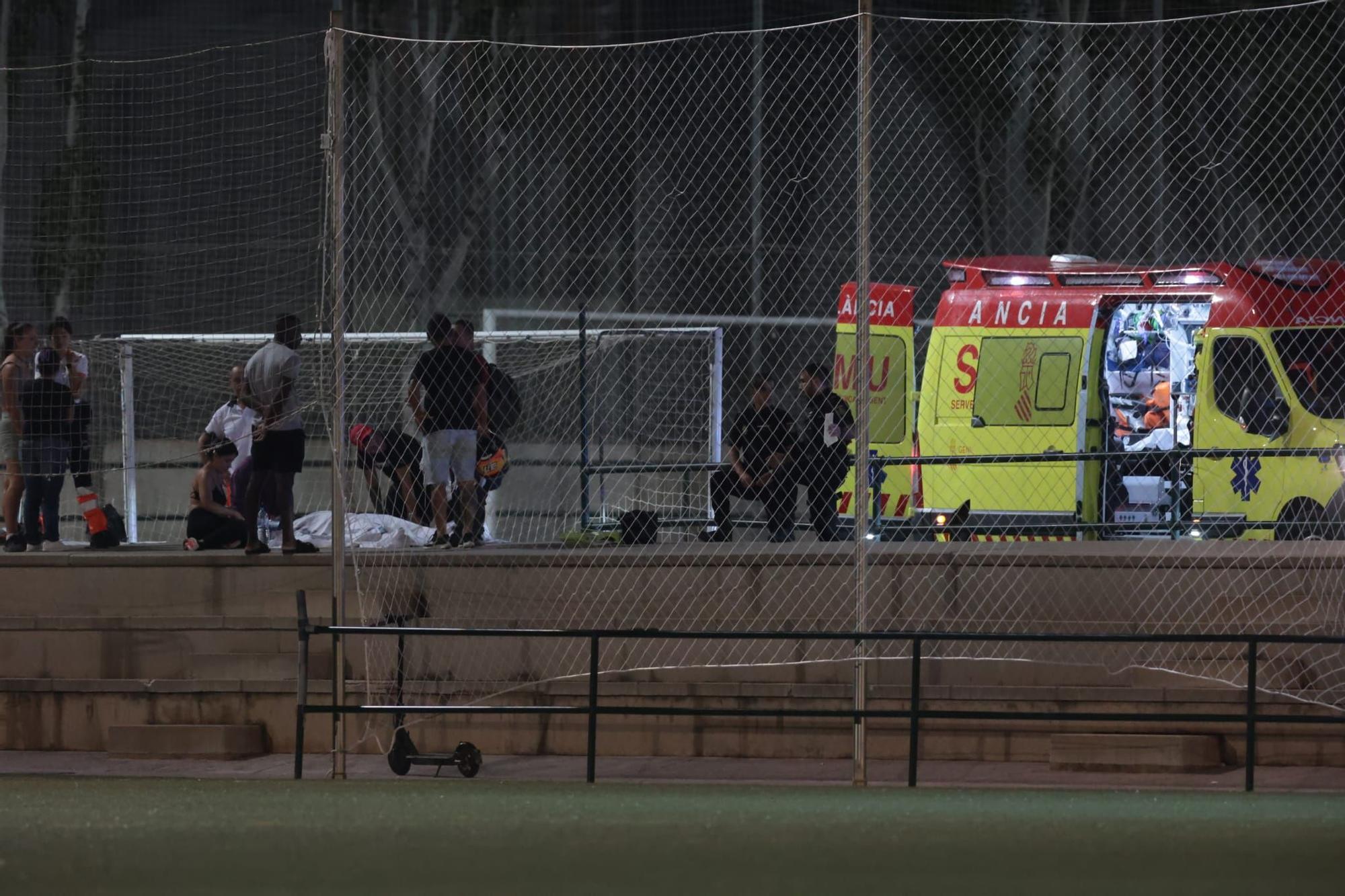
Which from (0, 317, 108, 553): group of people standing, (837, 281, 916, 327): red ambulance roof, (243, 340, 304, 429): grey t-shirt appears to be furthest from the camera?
(837, 281, 916, 327): red ambulance roof

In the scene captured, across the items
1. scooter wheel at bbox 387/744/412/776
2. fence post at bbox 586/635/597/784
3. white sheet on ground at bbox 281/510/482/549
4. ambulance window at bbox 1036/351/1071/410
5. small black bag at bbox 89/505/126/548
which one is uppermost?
ambulance window at bbox 1036/351/1071/410

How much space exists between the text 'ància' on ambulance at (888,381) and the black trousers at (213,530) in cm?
464

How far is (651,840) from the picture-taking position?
25.8ft

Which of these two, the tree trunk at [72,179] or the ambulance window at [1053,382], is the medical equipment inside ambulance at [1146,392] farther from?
the tree trunk at [72,179]

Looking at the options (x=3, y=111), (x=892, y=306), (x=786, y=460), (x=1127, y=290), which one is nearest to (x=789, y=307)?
(x=892, y=306)

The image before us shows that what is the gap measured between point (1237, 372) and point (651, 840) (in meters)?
8.09

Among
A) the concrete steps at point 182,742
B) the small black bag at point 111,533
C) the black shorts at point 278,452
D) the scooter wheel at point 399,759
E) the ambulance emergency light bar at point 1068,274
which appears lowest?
the concrete steps at point 182,742

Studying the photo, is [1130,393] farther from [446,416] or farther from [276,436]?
[276,436]

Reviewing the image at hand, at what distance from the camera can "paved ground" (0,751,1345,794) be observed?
9688 mm

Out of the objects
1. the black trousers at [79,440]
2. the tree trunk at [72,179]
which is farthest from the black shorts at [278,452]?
the tree trunk at [72,179]

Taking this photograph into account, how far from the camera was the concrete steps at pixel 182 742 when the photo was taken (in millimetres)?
10992

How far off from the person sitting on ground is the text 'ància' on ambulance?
4.63m

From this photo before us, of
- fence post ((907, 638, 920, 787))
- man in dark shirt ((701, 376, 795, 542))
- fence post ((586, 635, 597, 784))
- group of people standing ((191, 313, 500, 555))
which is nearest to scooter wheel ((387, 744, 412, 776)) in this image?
fence post ((586, 635, 597, 784))

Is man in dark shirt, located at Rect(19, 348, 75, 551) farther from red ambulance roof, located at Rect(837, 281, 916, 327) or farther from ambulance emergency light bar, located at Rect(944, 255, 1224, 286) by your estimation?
ambulance emergency light bar, located at Rect(944, 255, 1224, 286)
